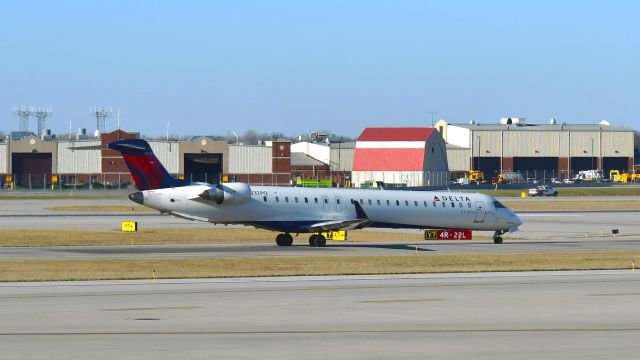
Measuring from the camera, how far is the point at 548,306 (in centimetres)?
3006

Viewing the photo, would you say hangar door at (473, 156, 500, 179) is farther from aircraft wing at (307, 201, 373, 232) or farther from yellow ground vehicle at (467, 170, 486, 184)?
aircraft wing at (307, 201, 373, 232)

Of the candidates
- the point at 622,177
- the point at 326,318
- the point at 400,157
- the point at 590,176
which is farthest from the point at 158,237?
the point at 622,177

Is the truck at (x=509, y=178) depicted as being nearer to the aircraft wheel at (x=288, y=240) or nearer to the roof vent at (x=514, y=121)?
the roof vent at (x=514, y=121)

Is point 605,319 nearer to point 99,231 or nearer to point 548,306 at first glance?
point 548,306

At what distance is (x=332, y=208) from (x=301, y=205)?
171cm

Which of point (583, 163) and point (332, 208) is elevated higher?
point (583, 163)

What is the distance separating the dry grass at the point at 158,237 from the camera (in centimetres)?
5719

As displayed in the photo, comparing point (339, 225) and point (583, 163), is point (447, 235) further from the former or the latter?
point (583, 163)

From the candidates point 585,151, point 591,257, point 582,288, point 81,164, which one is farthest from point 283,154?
point 582,288

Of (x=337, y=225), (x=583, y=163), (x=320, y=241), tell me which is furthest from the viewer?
(x=583, y=163)

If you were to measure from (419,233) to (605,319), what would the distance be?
1661 inches

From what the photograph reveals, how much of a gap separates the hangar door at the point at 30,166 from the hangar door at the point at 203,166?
17196 millimetres

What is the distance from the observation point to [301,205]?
5441cm

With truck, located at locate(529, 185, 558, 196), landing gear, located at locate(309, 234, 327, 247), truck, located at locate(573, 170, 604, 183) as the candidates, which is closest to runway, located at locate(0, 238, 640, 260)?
landing gear, located at locate(309, 234, 327, 247)
